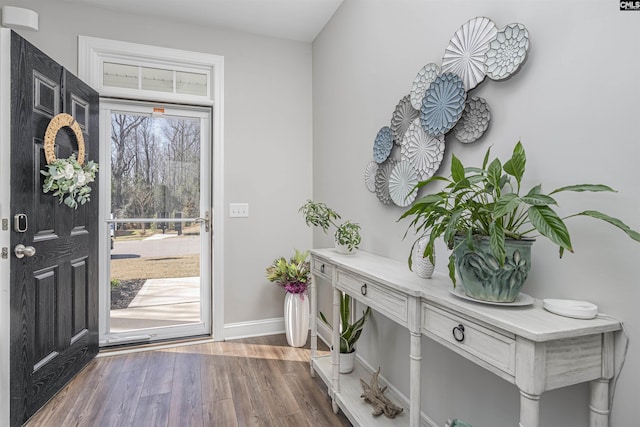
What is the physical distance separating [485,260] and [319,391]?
1.60m

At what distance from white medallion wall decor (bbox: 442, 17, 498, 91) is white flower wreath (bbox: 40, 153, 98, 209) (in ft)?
7.29

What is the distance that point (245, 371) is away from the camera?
241cm

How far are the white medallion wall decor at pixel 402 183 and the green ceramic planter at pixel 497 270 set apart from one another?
28.7 inches

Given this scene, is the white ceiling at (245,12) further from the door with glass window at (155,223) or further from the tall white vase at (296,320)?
the tall white vase at (296,320)

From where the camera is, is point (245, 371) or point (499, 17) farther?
point (245, 371)

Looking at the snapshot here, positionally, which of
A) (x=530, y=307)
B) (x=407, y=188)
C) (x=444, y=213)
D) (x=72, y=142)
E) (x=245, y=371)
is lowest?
(x=245, y=371)

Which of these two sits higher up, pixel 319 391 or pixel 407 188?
pixel 407 188

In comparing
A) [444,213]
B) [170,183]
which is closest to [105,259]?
[170,183]

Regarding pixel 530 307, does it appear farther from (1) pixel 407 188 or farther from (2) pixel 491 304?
(1) pixel 407 188

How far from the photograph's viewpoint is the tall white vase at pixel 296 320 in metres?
2.83

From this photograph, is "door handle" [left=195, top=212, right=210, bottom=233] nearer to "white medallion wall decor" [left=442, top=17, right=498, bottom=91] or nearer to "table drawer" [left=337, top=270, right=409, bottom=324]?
"table drawer" [left=337, top=270, right=409, bottom=324]

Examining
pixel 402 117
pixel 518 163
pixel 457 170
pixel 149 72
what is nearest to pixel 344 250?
pixel 402 117

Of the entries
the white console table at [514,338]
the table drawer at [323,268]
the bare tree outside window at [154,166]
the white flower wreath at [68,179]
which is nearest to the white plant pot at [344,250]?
the table drawer at [323,268]

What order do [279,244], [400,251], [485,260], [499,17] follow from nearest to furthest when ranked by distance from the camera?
[485,260] < [499,17] < [400,251] < [279,244]
